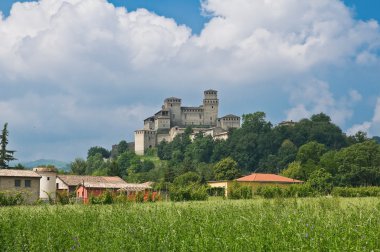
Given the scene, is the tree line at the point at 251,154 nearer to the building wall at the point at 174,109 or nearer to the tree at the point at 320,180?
the tree at the point at 320,180

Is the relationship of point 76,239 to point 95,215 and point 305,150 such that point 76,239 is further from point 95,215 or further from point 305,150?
point 305,150

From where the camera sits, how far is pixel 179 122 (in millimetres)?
159000

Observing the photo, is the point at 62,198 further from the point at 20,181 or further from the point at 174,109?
the point at 174,109

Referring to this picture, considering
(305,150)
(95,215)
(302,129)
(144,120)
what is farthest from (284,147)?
(95,215)

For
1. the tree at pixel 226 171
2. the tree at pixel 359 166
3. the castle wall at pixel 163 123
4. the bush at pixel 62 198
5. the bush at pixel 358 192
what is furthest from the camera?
the castle wall at pixel 163 123

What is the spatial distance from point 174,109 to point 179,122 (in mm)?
4166

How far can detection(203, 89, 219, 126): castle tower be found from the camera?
528 feet

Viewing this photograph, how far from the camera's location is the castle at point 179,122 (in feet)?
489

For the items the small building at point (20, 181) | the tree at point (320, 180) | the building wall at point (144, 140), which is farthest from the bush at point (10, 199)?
the building wall at point (144, 140)

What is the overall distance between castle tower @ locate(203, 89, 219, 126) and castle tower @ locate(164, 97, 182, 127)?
25.5 ft

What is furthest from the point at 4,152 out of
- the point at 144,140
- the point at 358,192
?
the point at 144,140

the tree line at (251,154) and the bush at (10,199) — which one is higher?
the tree line at (251,154)

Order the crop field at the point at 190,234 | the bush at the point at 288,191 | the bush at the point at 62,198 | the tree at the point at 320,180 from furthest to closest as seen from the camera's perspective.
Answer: the tree at the point at 320,180 < the bush at the point at 288,191 < the bush at the point at 62,198 < the crop field at the point at 190,234

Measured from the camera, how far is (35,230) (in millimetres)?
12320
